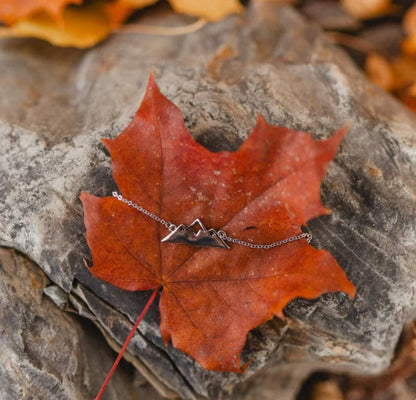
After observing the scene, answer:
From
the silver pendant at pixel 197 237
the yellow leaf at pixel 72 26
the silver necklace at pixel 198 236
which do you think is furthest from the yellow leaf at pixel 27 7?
the silver pendant at pixel 197 237

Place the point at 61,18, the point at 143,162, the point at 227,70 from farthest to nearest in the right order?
the point at 61,18, the point at 227,70, the point at 143,162

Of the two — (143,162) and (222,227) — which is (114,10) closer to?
(143,162)

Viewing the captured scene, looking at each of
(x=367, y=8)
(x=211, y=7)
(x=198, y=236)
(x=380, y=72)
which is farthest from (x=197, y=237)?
(x=367, y=8)

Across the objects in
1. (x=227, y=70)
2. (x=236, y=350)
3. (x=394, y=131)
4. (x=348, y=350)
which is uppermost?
(x=227, y=70)

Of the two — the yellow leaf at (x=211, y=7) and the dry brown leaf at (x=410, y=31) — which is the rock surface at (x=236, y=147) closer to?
the yellow leaf at (x=211, y=7)

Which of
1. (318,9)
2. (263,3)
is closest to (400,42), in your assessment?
(318,9)

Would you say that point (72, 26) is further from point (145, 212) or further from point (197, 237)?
point (197, 237)

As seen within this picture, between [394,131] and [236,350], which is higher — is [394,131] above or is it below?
above

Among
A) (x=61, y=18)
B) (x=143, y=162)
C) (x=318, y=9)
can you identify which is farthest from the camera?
(x=318, y=9)
